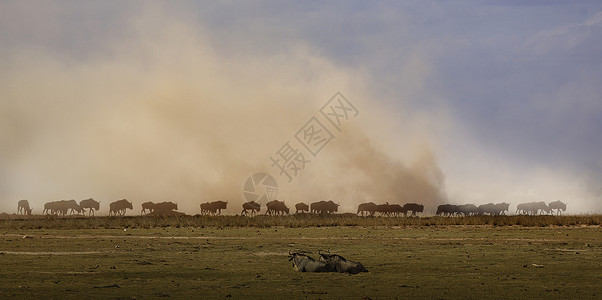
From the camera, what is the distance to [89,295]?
2159 cm

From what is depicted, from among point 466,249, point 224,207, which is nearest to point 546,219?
point 466,249

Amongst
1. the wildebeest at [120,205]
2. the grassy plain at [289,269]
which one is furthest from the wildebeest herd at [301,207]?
the grassy plain at [289,269]

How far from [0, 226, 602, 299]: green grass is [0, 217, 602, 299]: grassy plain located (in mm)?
35

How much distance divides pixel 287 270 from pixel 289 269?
33 centimetres

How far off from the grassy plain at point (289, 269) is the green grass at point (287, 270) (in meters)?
0.03

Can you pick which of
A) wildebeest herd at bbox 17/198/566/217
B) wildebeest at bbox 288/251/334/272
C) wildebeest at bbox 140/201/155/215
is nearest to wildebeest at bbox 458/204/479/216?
wildebeest herd at bbox 17/198/566/217

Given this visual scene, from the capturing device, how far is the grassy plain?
892 inches

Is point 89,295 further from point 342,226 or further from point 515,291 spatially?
point 342,226

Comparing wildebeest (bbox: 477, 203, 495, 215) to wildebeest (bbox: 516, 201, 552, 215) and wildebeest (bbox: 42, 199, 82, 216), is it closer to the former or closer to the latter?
wildebeest (bbox: 516, 201, 552, 215)

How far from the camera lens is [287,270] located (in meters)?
28.6

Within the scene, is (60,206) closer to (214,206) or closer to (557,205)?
(214,206)

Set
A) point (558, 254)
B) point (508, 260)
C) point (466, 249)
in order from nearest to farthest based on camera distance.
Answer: point (508, 260) < point (558, 254) < point (466, 249)

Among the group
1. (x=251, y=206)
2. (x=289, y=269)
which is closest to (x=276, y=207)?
(x=251, y=206)

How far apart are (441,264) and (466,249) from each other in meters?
9.58
